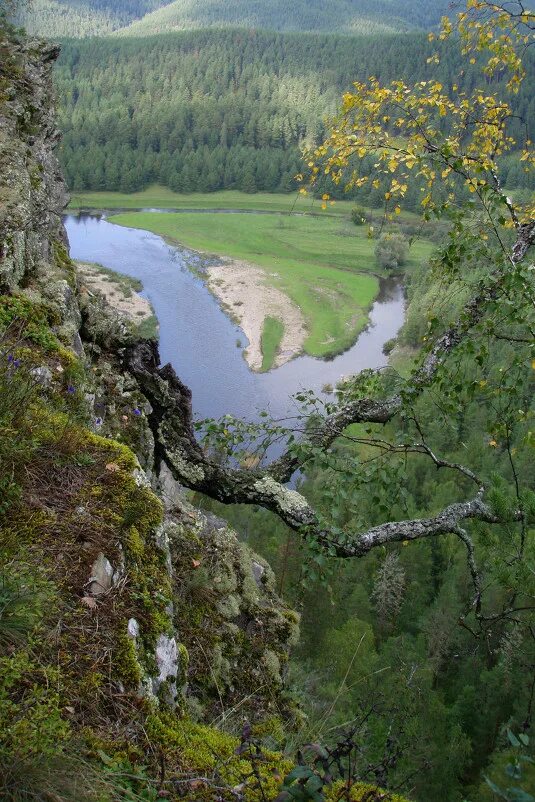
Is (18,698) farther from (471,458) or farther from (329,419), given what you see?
(471,458)

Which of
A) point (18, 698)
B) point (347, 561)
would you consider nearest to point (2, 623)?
point (18, 698)

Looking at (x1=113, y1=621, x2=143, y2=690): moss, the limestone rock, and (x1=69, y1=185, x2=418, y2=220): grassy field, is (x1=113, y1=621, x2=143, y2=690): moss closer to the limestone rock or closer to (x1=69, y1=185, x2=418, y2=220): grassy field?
the limestone rock

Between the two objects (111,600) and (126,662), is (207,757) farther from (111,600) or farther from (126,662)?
(111,600)

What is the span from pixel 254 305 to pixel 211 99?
375 feet

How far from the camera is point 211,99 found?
15325 cm

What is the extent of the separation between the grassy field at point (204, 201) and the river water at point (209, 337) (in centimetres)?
2554

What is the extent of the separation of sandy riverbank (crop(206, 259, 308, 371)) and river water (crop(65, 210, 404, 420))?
3.45 ft

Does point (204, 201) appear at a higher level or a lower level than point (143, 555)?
lower

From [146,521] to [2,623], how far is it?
1.25 meters

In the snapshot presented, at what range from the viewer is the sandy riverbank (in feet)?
175

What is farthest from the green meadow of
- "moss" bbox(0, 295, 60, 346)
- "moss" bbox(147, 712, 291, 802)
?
"moss" bbox(147, 712, 291, 802)

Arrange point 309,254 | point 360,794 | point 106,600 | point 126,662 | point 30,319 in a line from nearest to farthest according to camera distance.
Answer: point 360,794, point 126,662, point 106,600, point 30,319, point 309,254

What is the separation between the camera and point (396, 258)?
78.0m

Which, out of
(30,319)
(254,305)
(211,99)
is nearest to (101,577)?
(30,319)
